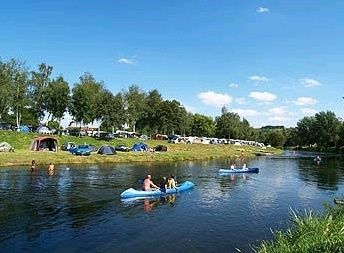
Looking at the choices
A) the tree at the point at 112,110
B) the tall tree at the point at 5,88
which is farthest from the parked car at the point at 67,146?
the tree at the point at 112,110

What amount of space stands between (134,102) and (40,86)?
113ft

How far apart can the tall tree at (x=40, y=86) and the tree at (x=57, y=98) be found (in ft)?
5.81

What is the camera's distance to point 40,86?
4429 inches

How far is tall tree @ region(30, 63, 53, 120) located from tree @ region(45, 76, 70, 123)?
1.77 m

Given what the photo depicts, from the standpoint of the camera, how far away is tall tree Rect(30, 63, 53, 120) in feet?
363

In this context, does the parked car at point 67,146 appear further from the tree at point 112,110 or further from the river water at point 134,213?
the river water at point 134,213

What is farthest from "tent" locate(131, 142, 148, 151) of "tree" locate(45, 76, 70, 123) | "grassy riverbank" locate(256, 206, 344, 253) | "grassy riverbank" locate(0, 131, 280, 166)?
"grassy riverbank" locate(256, 206, 344, 253)

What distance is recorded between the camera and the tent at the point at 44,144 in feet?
265

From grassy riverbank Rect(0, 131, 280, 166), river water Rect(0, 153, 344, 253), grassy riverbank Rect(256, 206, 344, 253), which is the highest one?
grassy riverbank Rect(0, 131, 280, 166)

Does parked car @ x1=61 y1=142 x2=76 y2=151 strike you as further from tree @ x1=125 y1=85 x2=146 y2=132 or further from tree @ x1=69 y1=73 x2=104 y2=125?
tree @ x1=125 y1=85 x2=146 y2=132

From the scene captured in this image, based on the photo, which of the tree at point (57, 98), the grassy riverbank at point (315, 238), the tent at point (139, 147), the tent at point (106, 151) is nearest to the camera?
the grassy riverbank at point (315, 238)

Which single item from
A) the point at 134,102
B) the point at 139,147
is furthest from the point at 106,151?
the point at 134,102

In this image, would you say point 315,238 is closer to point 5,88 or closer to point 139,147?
point 139,147

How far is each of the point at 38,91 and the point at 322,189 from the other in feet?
270
